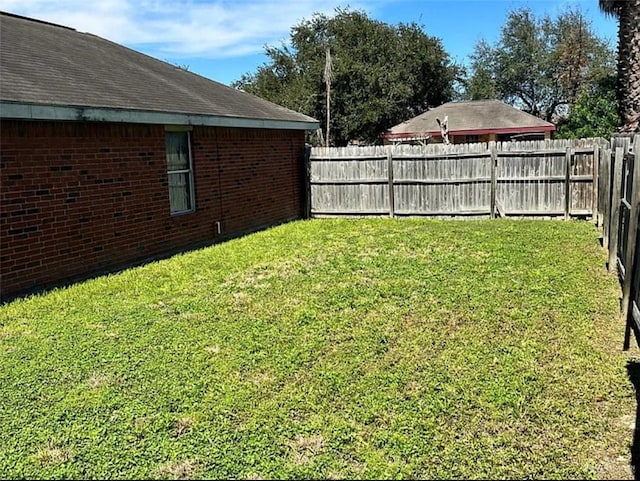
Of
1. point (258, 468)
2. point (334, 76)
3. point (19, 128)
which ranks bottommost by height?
point (258, 468)

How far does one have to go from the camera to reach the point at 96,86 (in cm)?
809

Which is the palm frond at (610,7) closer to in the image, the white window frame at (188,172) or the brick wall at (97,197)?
the brick wall at (97,197)

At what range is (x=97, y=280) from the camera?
7211mm

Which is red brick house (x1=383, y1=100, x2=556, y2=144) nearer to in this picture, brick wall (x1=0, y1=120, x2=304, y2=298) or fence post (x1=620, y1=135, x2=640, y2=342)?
brick wall (x1=0, y1=120, x2=304, y2=298)

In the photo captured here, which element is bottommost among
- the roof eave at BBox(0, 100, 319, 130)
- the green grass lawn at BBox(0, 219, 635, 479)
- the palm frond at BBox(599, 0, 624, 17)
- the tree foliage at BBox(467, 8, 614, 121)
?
the green grass lawn at BBox(0, 219, 635, 479)

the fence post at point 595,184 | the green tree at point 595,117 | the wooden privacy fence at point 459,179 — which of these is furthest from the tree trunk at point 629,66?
the green tree at point 595,117

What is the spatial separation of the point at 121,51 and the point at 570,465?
1173 cm

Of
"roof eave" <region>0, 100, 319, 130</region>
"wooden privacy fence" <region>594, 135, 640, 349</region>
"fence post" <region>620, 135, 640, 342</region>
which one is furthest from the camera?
"roof eave" <region>0, 100, 319, 130</region>

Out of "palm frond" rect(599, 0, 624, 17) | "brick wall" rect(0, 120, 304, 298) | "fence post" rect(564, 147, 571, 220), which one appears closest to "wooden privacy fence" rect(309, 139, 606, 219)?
"fence post" rect(564, 147, 571, 220)

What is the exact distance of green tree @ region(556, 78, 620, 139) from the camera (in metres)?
21.9

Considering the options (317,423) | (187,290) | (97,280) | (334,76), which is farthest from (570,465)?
(334,76)

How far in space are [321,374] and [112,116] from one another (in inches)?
208

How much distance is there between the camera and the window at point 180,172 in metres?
9.21

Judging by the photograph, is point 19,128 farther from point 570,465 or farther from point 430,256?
point 570,465
